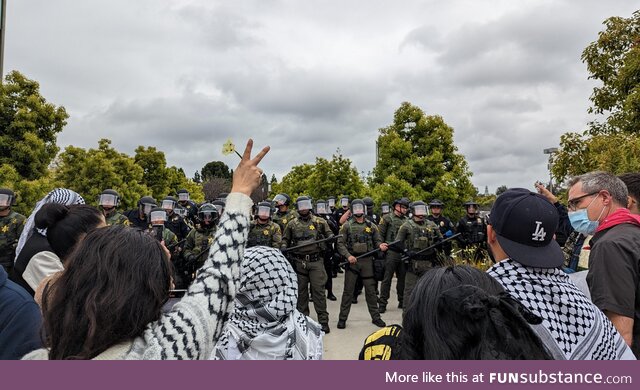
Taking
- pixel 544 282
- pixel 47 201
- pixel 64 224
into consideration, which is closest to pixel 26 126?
pixel 47 201

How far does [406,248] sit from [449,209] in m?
12.7

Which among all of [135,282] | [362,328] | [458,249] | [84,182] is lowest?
[362,328]

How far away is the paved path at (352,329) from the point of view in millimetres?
6307

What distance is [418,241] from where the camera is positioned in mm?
8359

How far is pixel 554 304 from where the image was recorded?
1.57 m

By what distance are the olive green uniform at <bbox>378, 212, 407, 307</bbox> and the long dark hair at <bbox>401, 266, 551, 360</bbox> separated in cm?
757

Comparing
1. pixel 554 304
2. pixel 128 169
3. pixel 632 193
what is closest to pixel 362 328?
pixel 632 193

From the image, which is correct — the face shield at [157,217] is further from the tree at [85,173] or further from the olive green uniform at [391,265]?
the tree at [85,173]

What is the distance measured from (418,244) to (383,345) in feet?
22.9

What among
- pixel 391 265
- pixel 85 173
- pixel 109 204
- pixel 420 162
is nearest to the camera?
pixel 109 204

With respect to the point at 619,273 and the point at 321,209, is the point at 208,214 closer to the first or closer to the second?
the point at 321,209

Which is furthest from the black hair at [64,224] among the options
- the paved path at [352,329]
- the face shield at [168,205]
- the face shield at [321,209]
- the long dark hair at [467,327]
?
the face shield at [321,209]

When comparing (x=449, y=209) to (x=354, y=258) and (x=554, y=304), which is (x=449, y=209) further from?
(x=554, y=304)

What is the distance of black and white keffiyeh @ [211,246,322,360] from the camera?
2375 millimetres
